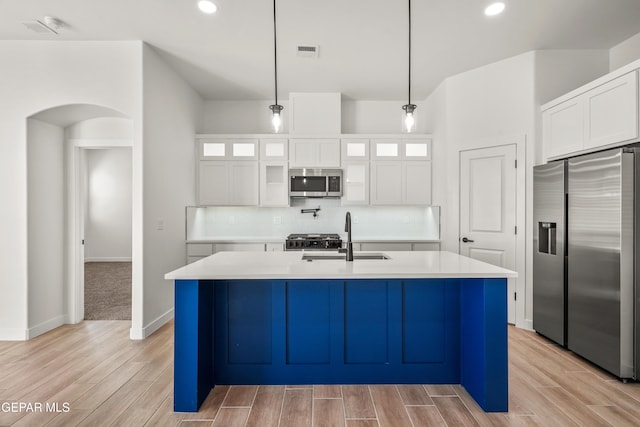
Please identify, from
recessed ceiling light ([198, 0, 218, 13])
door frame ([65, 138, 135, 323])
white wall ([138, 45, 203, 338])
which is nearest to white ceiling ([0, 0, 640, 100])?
recessed ceiling light ([198, 0, 218, 13])

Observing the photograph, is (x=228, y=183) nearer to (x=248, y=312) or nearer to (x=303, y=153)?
(x=303, y=153)

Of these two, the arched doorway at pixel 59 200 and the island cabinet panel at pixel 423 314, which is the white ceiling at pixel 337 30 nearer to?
the arched doorway at pixel 59 200

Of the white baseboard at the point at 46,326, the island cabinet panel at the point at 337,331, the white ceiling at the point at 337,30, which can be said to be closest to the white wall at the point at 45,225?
the white baseboard at the point at 46,326

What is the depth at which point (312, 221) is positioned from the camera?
540 centimetres

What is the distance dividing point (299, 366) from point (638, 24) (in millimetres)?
4313

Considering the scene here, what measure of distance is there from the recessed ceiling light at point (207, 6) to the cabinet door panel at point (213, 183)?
234cm

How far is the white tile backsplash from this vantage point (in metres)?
5.39

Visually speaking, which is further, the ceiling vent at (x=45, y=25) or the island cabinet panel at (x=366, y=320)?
the ceiling vent at (x=45, y=25)

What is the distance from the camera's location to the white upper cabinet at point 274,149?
16.6ft

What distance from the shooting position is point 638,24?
128 inches

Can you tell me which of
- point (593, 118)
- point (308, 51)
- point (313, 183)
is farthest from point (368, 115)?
point (593, 118)

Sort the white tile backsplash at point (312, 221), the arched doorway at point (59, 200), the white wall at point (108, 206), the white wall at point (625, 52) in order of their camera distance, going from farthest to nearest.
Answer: the white wall at point (108, 206)
the white tile backsplash at point (312, 221)
the arched doorway at point (59, 200)
the white wall at point (625, 52)

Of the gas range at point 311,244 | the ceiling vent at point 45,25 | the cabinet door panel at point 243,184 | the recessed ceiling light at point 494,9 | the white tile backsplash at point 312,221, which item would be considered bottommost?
the gas range at point 311,244

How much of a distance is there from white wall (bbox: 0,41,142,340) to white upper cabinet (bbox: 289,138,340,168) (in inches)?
83.0
